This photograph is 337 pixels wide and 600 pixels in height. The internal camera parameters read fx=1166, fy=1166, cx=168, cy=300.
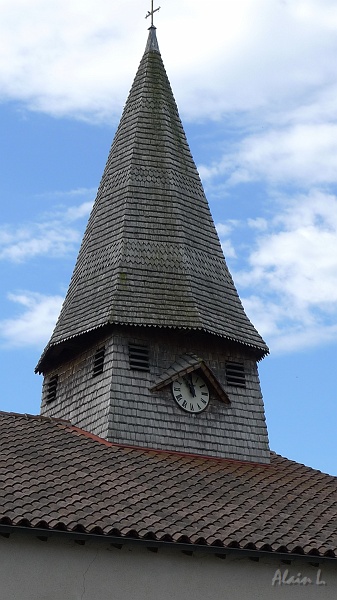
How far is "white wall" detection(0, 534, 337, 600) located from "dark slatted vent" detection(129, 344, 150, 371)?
5641 mm

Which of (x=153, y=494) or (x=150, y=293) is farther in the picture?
(x=150, y=293)

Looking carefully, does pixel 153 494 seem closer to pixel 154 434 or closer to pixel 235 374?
pixel 154 434

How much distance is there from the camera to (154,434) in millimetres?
21484

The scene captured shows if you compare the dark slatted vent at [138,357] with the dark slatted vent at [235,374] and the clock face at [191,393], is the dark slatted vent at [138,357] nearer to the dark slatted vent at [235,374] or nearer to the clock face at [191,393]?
the clock face at [191,393]

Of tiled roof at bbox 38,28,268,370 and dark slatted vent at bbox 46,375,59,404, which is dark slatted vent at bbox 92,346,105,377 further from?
dark slatted vent at bbox 46,375,59,404

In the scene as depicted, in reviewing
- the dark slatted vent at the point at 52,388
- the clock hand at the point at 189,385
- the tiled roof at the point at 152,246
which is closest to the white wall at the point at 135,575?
the clock hand at the point at 189,385

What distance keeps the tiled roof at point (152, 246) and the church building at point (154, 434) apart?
37 mm

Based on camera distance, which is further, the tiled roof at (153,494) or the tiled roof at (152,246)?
the tiled roof at (152,246)

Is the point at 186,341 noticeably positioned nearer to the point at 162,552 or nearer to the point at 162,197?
the point at 162,197

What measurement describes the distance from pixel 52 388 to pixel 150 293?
129 inches

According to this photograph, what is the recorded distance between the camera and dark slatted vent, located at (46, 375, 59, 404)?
79.2ft

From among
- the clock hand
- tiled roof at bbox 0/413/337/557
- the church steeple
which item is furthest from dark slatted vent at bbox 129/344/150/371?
tiled roof at bbox 0/413/337/557

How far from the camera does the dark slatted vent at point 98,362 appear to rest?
22469 millimetres

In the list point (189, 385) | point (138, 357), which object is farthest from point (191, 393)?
point (138, 357)
